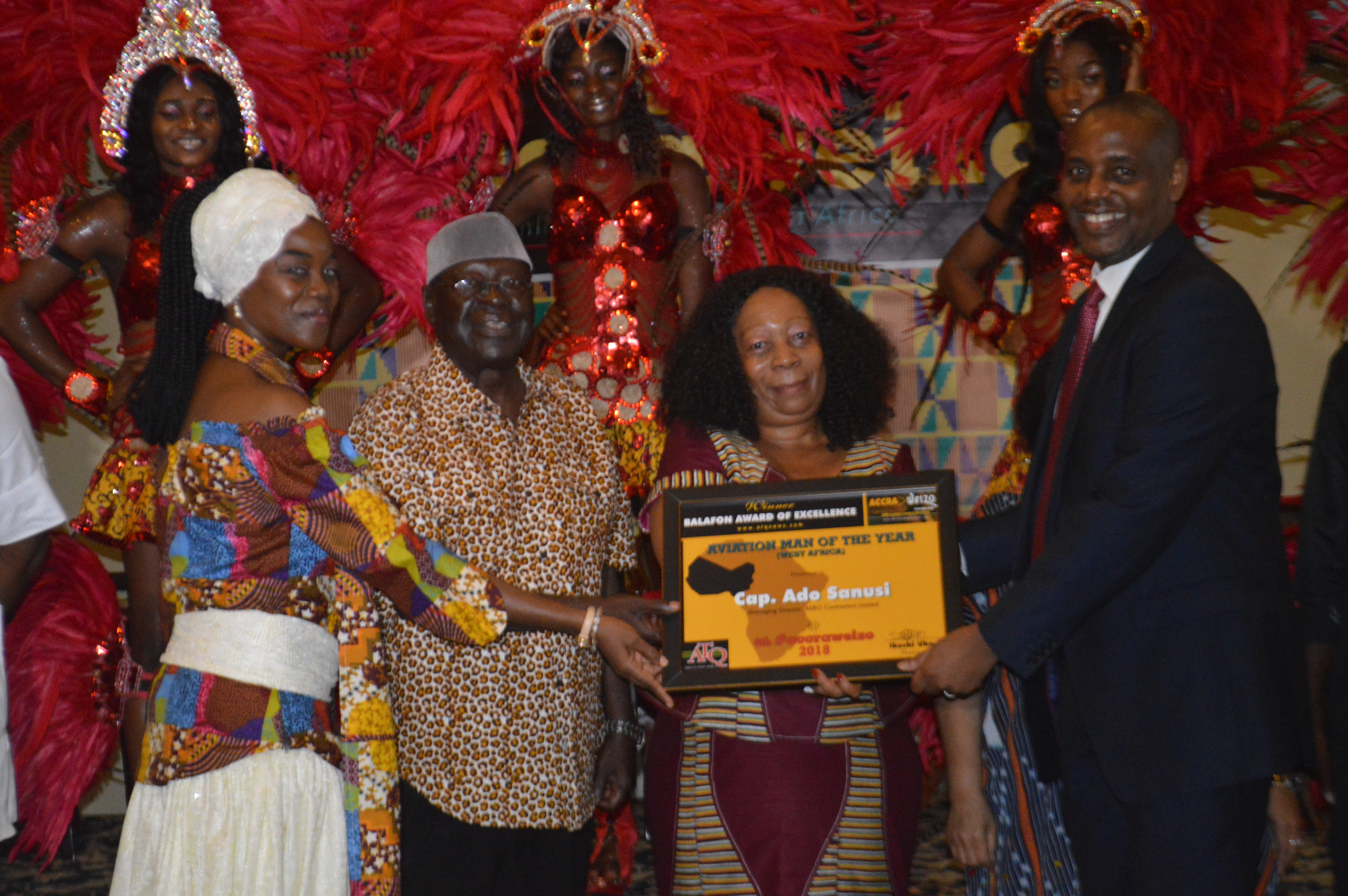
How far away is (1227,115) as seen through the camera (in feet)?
15.4

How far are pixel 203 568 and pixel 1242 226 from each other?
15.7 feet

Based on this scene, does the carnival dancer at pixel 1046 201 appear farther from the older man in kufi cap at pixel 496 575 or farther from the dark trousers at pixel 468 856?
the dark trousers at pixel 468 856

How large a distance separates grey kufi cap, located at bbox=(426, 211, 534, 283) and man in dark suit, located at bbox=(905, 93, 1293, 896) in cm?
140

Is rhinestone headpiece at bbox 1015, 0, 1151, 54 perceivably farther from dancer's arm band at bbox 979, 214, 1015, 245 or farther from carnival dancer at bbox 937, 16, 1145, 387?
dancer's arm band at bbox 979, 214, 1015, 245

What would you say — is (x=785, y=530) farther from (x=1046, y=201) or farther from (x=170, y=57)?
(x=170, y=57)

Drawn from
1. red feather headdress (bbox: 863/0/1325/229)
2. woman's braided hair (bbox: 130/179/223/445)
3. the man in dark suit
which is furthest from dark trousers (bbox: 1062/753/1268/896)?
red feather headdress (bbox: 863/0/1325/229)

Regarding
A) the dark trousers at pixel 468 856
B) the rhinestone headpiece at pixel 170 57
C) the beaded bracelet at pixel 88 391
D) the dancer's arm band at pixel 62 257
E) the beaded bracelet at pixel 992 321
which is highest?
the rhinestone headpiece at pixel 170 57

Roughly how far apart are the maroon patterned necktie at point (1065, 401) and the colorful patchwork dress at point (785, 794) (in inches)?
13.9

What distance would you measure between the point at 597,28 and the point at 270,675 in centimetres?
265

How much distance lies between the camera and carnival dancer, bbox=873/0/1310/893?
14.4ft

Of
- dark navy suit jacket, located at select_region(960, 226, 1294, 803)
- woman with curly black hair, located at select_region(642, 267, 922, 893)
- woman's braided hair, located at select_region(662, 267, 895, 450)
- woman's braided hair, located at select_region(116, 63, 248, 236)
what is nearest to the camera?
dark navy suit jacket, located at select_region(960, 226, 1294, 803)

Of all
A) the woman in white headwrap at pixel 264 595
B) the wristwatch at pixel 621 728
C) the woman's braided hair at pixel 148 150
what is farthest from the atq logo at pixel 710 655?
the woman's braided hair at pixel 148 150

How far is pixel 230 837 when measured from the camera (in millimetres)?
2475

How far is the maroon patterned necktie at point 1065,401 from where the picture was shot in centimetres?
271
